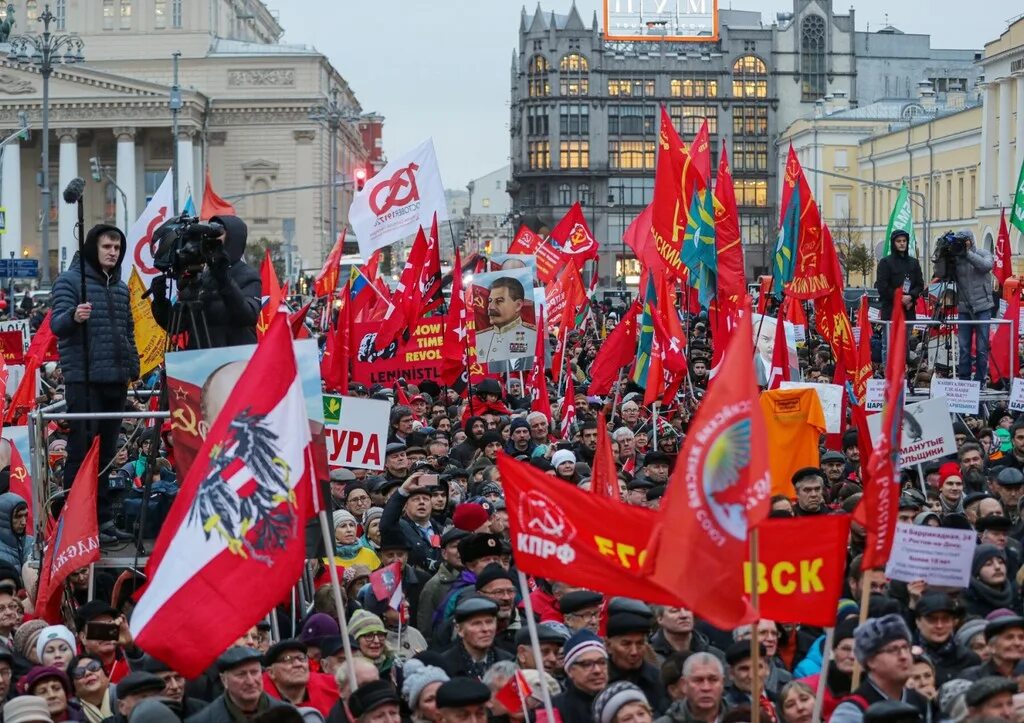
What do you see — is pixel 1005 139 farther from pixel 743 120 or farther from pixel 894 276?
pixel 894 276

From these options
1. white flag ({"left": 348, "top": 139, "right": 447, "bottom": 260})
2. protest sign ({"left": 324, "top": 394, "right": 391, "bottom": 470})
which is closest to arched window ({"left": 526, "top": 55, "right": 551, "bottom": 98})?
white flag ({"left": 348, "top": 139, "right": 447, "bottom": 260})

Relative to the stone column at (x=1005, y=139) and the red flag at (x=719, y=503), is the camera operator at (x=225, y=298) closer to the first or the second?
the red flag at (x=719, y=503)

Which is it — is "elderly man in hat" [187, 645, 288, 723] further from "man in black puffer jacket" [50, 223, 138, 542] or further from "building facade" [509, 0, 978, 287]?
"building facade" [509, 0, 978, 287]

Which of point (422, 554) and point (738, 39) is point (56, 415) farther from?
point (738, 39)

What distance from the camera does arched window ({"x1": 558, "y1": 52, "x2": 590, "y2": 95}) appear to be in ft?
360

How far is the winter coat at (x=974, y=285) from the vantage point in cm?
1677

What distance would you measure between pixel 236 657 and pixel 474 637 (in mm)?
1236

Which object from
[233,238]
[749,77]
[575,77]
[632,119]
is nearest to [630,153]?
[632,119]

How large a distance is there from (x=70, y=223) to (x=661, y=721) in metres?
82.9

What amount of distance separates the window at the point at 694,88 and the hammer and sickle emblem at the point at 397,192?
92107 mm

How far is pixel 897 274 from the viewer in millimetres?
16906

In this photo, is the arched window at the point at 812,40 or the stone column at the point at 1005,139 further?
the arched window at the point at 812,40

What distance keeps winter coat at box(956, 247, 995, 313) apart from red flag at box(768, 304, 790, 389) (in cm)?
191

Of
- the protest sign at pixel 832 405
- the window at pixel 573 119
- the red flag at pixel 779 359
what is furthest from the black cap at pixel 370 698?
the window at pixel 573 119
